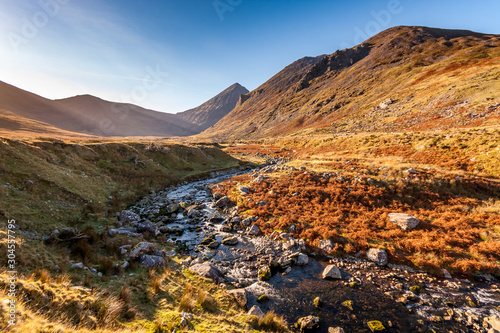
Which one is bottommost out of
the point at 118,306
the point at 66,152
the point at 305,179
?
the point at 118,306

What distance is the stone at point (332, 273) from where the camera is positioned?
12820 mm

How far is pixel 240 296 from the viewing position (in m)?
11.0

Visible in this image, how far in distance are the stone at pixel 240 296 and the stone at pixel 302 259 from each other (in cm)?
504

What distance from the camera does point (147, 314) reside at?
28.2 feet

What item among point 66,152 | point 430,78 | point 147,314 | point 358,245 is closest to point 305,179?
point 358,245

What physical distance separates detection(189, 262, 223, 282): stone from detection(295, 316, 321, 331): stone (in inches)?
211

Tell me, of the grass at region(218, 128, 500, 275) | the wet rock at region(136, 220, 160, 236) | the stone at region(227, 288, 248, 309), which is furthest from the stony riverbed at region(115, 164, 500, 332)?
the grass at region(218, 128, 500, 275)

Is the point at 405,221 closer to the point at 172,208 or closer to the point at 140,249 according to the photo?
the point at 140,249

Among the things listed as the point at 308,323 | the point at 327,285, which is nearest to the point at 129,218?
the point at 308,323

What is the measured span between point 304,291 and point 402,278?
263 inches

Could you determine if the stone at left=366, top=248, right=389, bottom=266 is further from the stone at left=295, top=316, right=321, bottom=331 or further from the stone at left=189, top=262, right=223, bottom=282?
the stone at left=189, top=262, right=223, bottom=282

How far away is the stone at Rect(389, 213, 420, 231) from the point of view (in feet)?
A: 53.3

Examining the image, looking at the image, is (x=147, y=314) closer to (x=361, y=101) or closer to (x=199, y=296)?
(x=199, y=296)

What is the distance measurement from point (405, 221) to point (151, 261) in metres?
20.5
